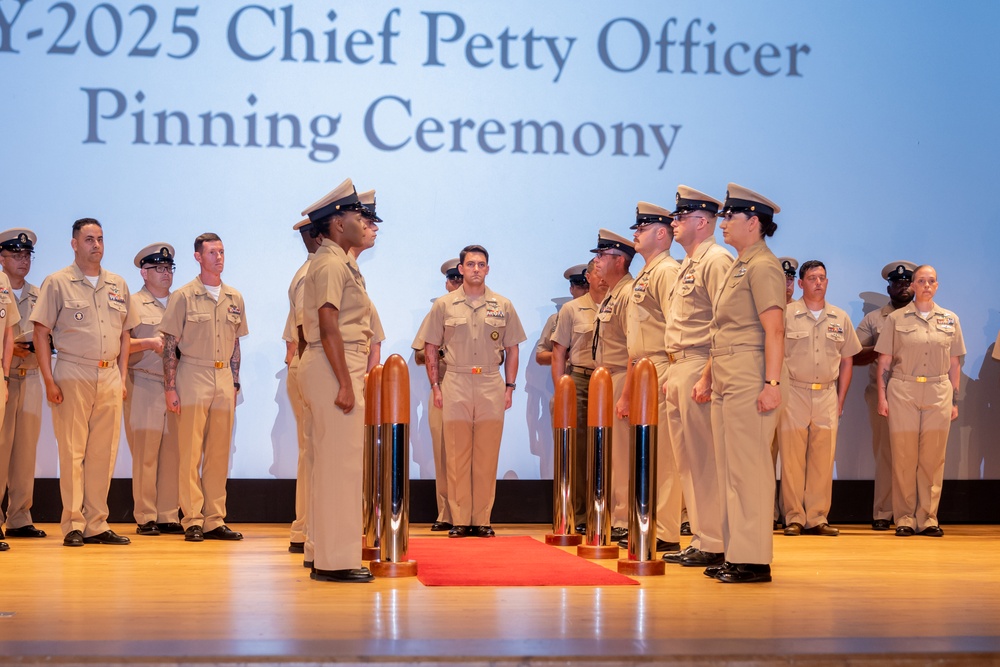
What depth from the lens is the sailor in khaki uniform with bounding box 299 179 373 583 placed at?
447cm

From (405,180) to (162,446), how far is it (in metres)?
2.53

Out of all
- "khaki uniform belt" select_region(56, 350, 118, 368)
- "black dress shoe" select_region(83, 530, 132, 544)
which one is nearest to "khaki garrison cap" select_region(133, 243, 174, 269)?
"khaki uniform belt" select_region(56, 350, 118, 368)

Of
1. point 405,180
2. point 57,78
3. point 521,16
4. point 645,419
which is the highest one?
point 521,16

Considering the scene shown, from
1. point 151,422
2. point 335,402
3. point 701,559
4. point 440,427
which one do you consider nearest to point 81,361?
point 151,422

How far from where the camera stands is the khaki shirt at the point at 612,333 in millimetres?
6945

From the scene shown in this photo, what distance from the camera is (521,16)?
821cm

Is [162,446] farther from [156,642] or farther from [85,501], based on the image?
[156,642]

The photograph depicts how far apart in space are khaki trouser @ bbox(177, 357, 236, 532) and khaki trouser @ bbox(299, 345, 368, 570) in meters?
2.58

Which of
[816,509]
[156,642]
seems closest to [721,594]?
[156,642]

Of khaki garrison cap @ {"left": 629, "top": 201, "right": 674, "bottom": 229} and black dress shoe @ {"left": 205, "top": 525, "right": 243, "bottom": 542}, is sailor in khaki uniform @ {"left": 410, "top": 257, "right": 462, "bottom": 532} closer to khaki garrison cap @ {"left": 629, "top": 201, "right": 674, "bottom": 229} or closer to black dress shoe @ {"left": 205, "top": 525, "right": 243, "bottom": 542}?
black dress shoe @ {"left": 205, "top": 525, "right": 243, "bottom": 542}

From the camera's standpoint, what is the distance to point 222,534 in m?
6.89

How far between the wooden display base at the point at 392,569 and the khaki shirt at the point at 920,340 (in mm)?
4361

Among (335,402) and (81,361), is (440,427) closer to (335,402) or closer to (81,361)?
(81,361)

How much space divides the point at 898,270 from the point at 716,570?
4.27 meters
